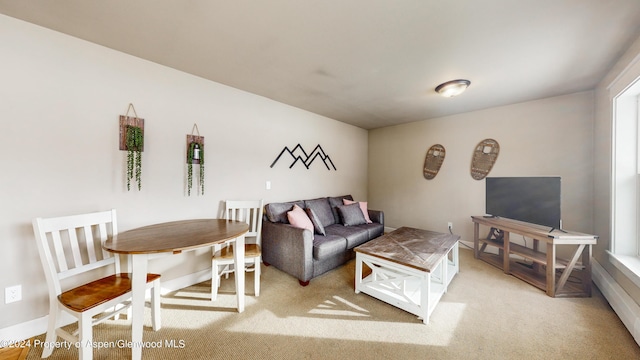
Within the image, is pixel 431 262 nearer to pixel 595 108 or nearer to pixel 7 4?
pixel 595 108

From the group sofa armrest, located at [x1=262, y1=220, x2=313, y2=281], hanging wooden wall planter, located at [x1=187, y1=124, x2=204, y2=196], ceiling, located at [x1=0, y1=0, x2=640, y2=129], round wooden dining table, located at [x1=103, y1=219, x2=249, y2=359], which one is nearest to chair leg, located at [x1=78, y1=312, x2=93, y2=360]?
round wooden dining table, located at [x1=103, y1=219, x2=249, y2=359]

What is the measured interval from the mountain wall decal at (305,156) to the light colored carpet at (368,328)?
1.93 meters

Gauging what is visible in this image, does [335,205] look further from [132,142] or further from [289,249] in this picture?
[132,142]

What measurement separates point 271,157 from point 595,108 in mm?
4216

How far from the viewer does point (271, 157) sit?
3.20 metres

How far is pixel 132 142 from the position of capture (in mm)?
1990

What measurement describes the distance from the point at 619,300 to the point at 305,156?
3718 mm

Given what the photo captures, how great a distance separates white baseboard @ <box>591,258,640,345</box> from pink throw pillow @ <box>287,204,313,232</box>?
9.26 ft

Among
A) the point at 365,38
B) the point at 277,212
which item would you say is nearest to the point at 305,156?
the point at 277,212

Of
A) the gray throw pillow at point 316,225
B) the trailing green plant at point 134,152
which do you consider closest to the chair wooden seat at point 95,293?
the trailing green plant at point 134,152

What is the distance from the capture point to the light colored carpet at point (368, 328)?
1.52m

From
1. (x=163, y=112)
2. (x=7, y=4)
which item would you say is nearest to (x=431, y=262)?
(x=163, y=112)

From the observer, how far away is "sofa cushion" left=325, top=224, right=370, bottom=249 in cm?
293

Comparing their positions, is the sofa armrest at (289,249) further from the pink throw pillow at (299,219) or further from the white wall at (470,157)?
the white wall at (470,157)
